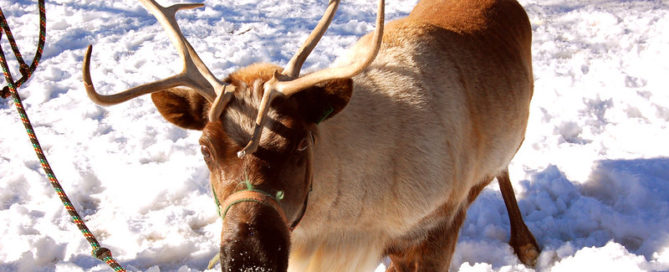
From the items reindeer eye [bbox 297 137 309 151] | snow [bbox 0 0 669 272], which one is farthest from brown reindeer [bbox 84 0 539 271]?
snow [bbox 0 0 669 272]

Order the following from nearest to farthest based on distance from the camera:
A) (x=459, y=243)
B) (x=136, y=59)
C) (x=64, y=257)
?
1. (x=64, y=257)
2. (x=459, y=243)
3. (x=136, y=59)

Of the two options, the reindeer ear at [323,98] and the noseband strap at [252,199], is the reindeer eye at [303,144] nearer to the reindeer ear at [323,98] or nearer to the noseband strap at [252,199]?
the reindeer ear at [323,98]

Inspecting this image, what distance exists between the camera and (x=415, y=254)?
2.53 metres

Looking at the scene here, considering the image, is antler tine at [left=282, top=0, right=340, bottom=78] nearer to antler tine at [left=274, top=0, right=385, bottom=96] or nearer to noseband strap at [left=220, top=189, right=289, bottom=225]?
antler tine at [left=274, top=0, right=385, bottom=96]

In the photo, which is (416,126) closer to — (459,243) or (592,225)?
(459,243)

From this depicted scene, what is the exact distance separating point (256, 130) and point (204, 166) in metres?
2.40

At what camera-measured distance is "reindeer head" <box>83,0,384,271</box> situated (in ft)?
5.30

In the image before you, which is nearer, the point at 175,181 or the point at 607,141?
the point at 175,181

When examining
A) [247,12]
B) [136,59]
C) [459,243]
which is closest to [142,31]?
[136,59]

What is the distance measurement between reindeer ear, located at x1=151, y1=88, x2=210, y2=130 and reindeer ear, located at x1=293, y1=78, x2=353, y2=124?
40cm

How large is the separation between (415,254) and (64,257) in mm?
2140

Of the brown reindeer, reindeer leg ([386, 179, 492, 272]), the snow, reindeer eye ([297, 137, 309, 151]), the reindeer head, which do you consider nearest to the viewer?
the reindeer head

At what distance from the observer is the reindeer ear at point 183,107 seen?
6.36 feet

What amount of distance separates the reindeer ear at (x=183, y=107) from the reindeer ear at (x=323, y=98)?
40 centimetres
